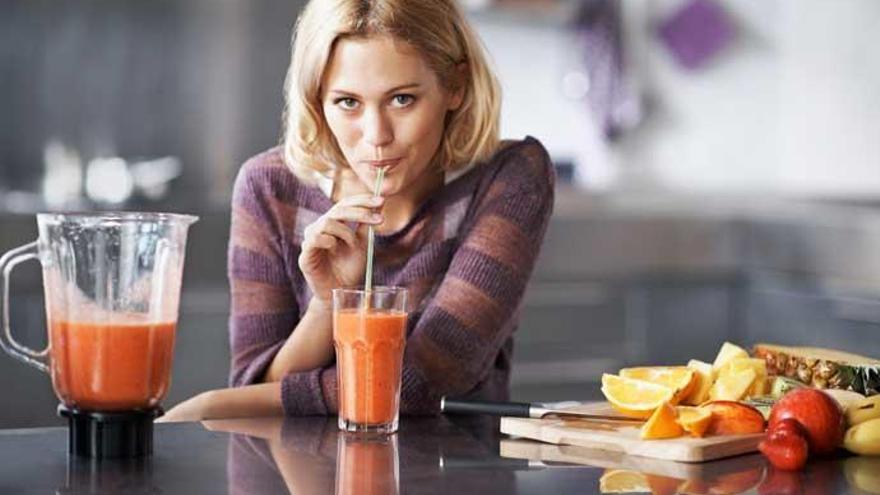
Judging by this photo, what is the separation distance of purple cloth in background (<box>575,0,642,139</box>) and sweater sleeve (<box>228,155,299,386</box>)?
9.15ft

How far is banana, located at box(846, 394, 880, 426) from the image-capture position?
173cm

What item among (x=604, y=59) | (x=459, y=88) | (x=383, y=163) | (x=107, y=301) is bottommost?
(x=107, y=301)

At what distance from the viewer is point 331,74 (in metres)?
2.08

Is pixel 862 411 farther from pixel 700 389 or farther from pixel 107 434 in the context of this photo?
pixel 107 434

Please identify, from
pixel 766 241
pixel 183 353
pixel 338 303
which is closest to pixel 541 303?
pixel 766 241

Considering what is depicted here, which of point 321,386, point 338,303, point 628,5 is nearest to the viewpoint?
point 338,303

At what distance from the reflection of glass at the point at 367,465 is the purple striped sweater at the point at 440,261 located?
1.21ft

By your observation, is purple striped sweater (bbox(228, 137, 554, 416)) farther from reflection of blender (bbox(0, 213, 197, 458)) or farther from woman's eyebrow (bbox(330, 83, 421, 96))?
reflection of blender (bbox(0, 213, 197, 458))

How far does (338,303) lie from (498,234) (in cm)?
48

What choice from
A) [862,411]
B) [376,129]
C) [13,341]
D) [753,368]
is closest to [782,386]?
[753,368]

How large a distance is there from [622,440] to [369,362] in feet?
0.99

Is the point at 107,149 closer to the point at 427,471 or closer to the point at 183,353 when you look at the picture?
the point at 183,353

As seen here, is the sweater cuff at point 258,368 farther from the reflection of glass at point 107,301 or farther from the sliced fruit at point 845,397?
the sliced fruit at point 845,397

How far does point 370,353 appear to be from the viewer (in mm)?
1761
